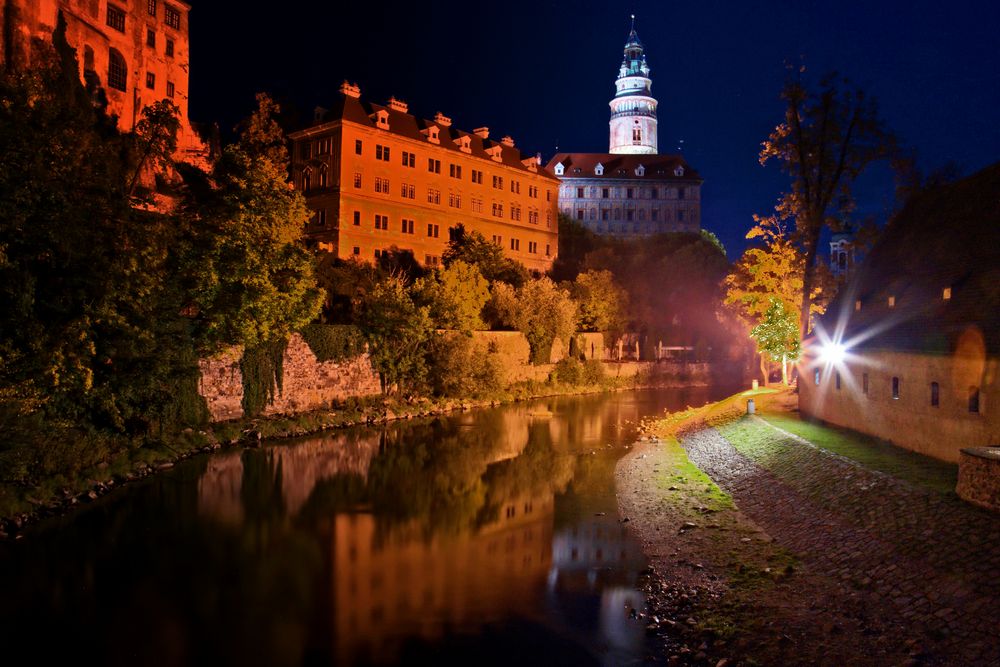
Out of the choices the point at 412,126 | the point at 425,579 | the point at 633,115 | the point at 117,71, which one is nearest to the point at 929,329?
the point at 425,579

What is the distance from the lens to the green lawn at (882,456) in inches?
543

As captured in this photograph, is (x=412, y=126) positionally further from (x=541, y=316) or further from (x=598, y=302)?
(x=598, y=302)

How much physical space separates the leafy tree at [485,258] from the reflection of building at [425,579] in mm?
31421

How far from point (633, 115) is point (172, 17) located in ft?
229

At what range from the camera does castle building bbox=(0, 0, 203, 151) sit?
31469 mm

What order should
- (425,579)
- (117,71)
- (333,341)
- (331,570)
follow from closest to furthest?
1. (425,579)
2. (331,570)
3. (333,341)
4. (117,71)

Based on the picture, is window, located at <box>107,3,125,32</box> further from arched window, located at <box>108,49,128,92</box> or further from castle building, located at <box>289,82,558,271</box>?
castle building, located at <box>289,82,558,271</box>

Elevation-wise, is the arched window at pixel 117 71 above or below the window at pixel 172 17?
below

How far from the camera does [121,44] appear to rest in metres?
41.0

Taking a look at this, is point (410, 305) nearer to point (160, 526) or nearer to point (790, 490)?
point (160, 526)

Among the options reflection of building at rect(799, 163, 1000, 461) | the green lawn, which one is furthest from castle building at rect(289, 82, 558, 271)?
reflection of building at rect(799, 163, 1000, 461)

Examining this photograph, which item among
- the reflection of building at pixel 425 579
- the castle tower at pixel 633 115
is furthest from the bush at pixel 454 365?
the castle tower at pixel 633 115

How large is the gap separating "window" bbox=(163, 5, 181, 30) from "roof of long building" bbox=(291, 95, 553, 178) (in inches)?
461

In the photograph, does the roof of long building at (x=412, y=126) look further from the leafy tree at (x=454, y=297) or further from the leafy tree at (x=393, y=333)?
the leafy tree at (x=393, y=333)
